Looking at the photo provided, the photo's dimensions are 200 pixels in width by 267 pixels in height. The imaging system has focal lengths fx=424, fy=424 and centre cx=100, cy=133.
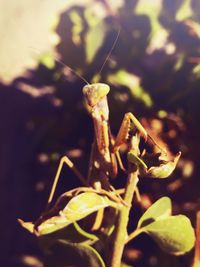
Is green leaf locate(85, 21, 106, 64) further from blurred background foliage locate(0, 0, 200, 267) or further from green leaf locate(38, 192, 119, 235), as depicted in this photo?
green leaf locate(38, 192, 119, 235)

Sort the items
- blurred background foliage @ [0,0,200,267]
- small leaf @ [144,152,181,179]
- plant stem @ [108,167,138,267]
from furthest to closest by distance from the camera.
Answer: blurred background foliage @ [0,0,200,267], plant stem @ [108,167,138,267], small leaf @ [144,152,181,179]

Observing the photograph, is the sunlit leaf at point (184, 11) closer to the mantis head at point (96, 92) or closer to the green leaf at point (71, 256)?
the mantis head at point (96, 92)

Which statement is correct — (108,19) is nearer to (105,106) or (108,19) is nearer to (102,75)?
(102,75)

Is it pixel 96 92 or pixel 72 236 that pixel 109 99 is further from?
pixel 72 236

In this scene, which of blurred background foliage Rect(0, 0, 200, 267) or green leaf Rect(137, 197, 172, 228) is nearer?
green leaf Rect(137, 197, 172, 228)

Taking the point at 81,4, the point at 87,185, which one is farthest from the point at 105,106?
the point at 81,4

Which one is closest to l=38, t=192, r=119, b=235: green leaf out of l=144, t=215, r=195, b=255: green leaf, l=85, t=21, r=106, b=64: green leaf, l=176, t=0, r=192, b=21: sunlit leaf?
l=144, t=215, r=195, b=255: green leaf
